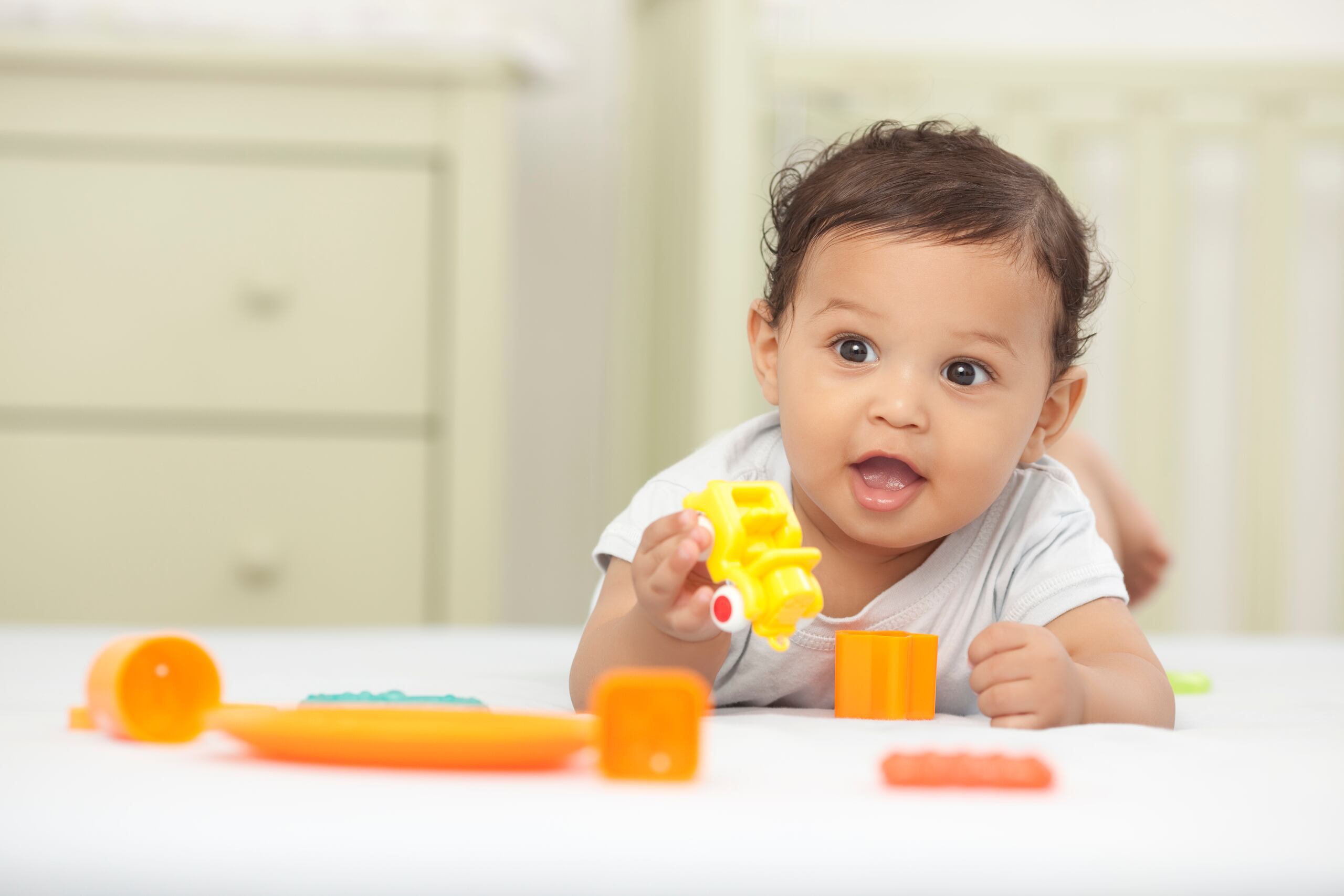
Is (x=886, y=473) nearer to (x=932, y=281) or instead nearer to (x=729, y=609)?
(x=932, y=281)

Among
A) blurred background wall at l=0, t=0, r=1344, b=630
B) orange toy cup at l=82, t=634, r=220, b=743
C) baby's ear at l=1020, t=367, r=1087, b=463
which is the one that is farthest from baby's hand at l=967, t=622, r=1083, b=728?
blurred background wall at l=0, t=0, r=1344, b=630

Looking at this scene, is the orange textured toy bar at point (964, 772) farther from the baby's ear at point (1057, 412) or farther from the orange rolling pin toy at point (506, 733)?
the baby's ear at point (1057, 412)

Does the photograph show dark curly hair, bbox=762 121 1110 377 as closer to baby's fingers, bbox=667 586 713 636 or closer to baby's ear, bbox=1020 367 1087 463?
baby's ear, bbox=1020 367 1087 463

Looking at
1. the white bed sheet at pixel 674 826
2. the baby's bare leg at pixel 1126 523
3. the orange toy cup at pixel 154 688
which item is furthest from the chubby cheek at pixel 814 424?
the baby's bare leg at pixel 1126 523

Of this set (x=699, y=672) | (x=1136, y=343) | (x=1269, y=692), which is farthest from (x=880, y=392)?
(x=1136, y=343)

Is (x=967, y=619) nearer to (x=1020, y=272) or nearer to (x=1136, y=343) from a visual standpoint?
(x=1020, y=272)

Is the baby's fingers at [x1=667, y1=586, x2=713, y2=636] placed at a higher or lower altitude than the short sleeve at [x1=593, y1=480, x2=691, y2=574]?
lower

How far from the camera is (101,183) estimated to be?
4.97ft

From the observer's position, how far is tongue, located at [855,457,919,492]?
2.36ft

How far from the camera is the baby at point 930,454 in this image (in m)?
0.67

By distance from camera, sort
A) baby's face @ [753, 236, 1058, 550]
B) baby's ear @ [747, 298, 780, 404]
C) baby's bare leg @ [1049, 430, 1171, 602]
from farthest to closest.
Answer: baby's bare leg @ [1049, 430, 1171, 602]
baby's ear @ [747, 298, 780, 404]
baby's face @ [753, 236, 1058, 550]

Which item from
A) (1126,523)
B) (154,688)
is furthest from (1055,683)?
(1126,523)

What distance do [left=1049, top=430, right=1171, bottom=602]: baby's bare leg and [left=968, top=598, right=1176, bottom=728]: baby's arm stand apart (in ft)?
1.77

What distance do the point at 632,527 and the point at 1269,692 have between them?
1.40ft
